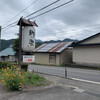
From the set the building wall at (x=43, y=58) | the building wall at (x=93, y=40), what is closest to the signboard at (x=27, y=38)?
the building wall at (x=93, y=40)

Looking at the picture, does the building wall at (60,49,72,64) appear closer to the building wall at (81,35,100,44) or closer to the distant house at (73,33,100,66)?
the distant house at (73,33,100,66)

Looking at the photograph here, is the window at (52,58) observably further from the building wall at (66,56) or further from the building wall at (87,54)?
the building wall at (87,54)

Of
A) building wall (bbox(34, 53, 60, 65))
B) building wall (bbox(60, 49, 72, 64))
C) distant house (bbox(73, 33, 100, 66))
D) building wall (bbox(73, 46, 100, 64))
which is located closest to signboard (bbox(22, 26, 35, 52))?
distant house (bbox(73, 33, 100, 66))

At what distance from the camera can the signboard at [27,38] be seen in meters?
7.31

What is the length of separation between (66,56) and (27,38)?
19331mm

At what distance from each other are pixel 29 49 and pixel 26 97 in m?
3.32

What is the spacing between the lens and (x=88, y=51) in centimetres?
1992

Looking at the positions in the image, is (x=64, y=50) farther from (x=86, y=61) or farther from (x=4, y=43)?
(x=4, y=43)

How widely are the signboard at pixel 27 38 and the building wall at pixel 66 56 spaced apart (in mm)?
17619

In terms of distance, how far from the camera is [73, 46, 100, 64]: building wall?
739 inches

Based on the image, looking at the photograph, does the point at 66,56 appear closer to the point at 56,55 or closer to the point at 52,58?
the point at 56,55

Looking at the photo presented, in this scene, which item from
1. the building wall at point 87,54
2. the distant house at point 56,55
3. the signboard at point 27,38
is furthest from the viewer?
the distant house at point 56,55

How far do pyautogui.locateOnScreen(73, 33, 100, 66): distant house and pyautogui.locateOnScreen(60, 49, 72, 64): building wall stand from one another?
3.61 m

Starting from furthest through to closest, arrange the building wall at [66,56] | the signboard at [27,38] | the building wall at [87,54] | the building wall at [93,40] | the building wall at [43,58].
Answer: the building wall at [43,58], the building wall at [66,56], the building wall at [93,40], the building wall at [87,54], the signboard at [27,38]
